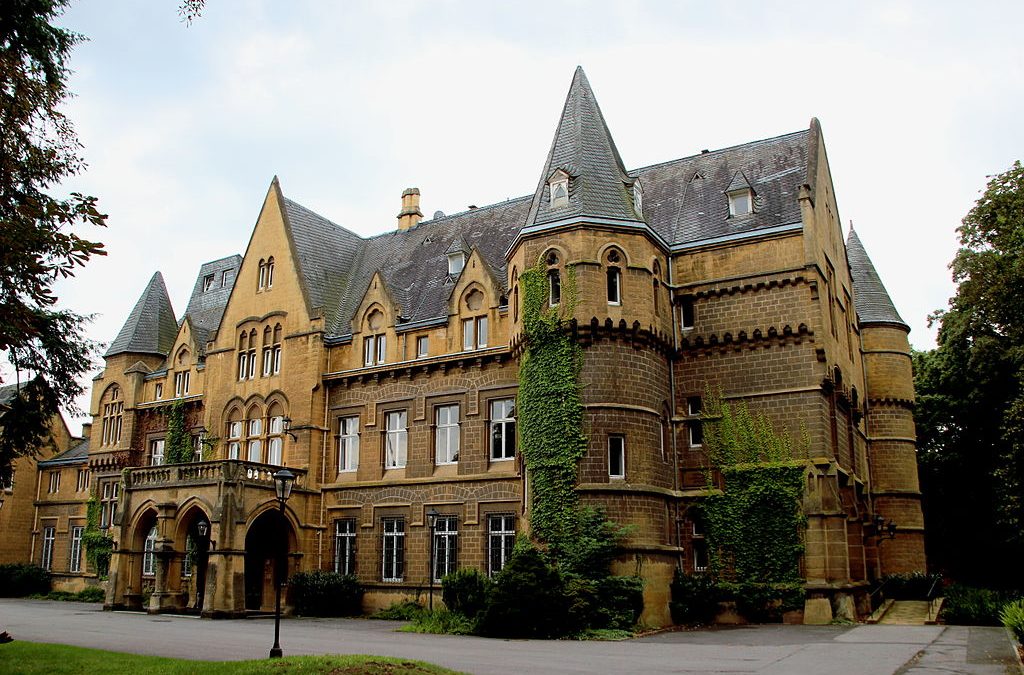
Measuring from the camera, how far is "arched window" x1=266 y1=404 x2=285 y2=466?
34.8 m

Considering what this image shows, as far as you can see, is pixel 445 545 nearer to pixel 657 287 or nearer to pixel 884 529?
pixel 657 287

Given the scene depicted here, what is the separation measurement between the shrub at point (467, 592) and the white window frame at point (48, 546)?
30.9m

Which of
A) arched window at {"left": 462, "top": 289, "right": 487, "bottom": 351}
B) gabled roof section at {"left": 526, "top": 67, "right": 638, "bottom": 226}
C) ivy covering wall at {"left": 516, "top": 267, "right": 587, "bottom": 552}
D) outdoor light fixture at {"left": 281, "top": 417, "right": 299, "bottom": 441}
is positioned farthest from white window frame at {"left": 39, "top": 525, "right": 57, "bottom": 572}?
gabled roof section at {"left": 526, "top": 67, "right": 638, "bottom": 226}

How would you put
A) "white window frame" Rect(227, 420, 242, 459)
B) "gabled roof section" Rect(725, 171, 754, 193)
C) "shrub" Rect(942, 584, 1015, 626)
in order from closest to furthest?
"shrub" Rect(942, 584, 1015, 626) < "gabled roof section" Rect(725, 171, 754, 193) < "white window frame" Rect(227, 420, 242, 459)

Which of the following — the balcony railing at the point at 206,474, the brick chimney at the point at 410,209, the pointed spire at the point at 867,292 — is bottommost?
the balcony railing at the point at 206,474

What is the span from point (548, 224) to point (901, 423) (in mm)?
17601

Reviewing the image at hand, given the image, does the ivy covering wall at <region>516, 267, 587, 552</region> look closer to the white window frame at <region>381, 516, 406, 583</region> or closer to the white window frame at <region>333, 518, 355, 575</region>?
the white window frame at <region>381, 516, 406, 583</region>

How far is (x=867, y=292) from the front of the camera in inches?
1474

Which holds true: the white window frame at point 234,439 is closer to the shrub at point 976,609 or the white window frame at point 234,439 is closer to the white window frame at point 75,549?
the white window frame at point 75,549

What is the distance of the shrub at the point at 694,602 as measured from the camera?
25.9 metres

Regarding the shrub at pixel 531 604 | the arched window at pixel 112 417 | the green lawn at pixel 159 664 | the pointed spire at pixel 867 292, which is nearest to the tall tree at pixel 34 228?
the green lawn at pixel 159 664

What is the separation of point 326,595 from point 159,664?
16.5 metres

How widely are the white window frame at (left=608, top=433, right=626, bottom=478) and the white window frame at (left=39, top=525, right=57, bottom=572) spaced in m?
35.3

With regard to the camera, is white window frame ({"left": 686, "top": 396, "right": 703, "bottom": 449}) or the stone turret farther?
the stone turret
